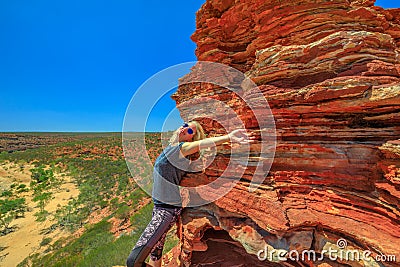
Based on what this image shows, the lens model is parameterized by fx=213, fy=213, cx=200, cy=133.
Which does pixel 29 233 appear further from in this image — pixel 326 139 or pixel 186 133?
pixel 326 139

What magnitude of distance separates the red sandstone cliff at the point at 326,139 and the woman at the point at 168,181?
2.62ft

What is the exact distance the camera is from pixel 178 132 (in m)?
4.25

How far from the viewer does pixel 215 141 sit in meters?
3.85

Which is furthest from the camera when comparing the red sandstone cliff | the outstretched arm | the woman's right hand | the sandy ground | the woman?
the sandy ground

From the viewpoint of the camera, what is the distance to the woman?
162 inches

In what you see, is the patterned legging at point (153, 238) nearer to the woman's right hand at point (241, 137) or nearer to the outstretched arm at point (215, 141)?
the outstretched arm at point (215, 141)

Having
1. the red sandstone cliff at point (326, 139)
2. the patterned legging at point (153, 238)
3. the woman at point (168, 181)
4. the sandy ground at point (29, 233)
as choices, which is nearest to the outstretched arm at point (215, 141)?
the woman at point (168, 181)

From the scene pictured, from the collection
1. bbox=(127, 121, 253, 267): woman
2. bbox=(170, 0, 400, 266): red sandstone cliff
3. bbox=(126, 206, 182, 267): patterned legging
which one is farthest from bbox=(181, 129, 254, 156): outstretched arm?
bbox=(126, 206, 182, 267): patterned legging

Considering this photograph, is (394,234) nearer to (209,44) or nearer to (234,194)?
(234,194)

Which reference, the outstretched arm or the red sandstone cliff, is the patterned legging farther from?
the outstretched arm

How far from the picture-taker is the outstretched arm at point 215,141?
3859 mm

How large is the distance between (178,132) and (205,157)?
1.19m

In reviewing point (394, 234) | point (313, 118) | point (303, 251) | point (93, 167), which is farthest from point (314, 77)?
point (93, 167)

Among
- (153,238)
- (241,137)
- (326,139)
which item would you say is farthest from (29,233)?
(326,139)
